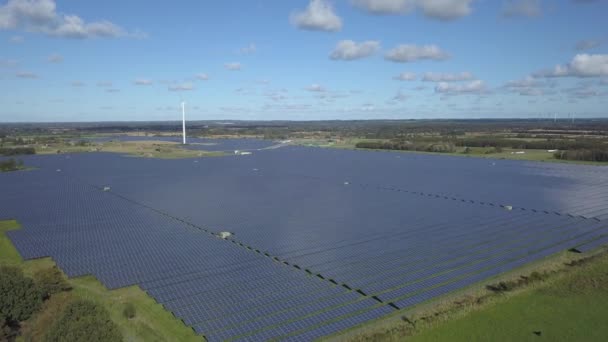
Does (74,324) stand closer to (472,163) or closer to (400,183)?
(400,183)

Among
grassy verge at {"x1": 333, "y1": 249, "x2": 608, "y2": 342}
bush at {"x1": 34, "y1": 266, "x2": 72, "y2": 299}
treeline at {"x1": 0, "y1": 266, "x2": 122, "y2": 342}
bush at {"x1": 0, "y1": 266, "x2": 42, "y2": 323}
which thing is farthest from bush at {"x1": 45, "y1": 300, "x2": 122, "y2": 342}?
grassy verge at {"x1": 333, "y1": 249, "x2": 608, "y2": 342}

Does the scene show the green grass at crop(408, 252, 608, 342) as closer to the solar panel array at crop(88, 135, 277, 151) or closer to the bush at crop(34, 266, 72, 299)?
the bush at crop(34, 266, 72, 299)

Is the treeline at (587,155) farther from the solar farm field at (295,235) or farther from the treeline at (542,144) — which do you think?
the solar farm field at (295,235)

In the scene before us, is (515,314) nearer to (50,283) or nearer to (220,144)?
(50,283)

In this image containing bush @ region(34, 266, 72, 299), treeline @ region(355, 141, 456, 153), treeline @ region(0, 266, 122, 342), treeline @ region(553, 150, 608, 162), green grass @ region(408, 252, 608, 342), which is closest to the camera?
treeline @ region(0, 266, 122, 342)

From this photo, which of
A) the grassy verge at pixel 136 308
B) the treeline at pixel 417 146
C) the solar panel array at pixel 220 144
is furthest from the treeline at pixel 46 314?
the solar panel array at pixel 220 144

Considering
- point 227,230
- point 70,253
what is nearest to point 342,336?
point 227,230
